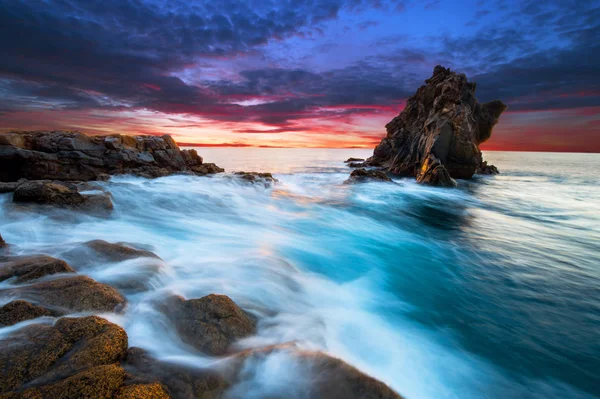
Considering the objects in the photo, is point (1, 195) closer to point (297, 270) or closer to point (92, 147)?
point (297, 270)

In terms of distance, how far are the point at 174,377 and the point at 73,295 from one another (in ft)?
5.85

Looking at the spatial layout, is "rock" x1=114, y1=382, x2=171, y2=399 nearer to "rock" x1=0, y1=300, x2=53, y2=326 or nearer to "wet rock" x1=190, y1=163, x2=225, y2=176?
"rock" x1=0, y1=300, x2=53, y2=326

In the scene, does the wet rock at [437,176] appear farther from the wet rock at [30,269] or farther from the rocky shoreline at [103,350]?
the wet rock at [30,269]

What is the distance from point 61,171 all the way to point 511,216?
2464 centimetres

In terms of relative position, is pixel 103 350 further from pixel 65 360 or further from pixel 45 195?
pixel 45 195

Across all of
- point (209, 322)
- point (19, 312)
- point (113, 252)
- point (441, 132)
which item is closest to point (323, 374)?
point (209, 322)

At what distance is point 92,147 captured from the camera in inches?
656

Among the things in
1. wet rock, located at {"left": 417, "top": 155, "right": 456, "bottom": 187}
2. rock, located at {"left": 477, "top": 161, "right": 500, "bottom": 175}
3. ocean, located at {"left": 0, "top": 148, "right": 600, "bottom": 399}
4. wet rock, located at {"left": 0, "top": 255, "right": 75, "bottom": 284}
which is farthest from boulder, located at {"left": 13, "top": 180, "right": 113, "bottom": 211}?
rock, located at {"left": 477, "top": 161, "right": 500, "bottom": 175}

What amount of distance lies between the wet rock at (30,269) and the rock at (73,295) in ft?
0.97

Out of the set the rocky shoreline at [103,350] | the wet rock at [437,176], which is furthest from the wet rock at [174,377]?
the wet rock at [437,176]

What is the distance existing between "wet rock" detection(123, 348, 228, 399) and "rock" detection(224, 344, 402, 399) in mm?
162

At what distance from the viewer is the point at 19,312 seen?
272 cm

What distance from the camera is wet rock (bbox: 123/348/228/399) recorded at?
2.24 meters

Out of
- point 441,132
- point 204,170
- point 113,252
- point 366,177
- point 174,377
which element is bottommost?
point 204,170
